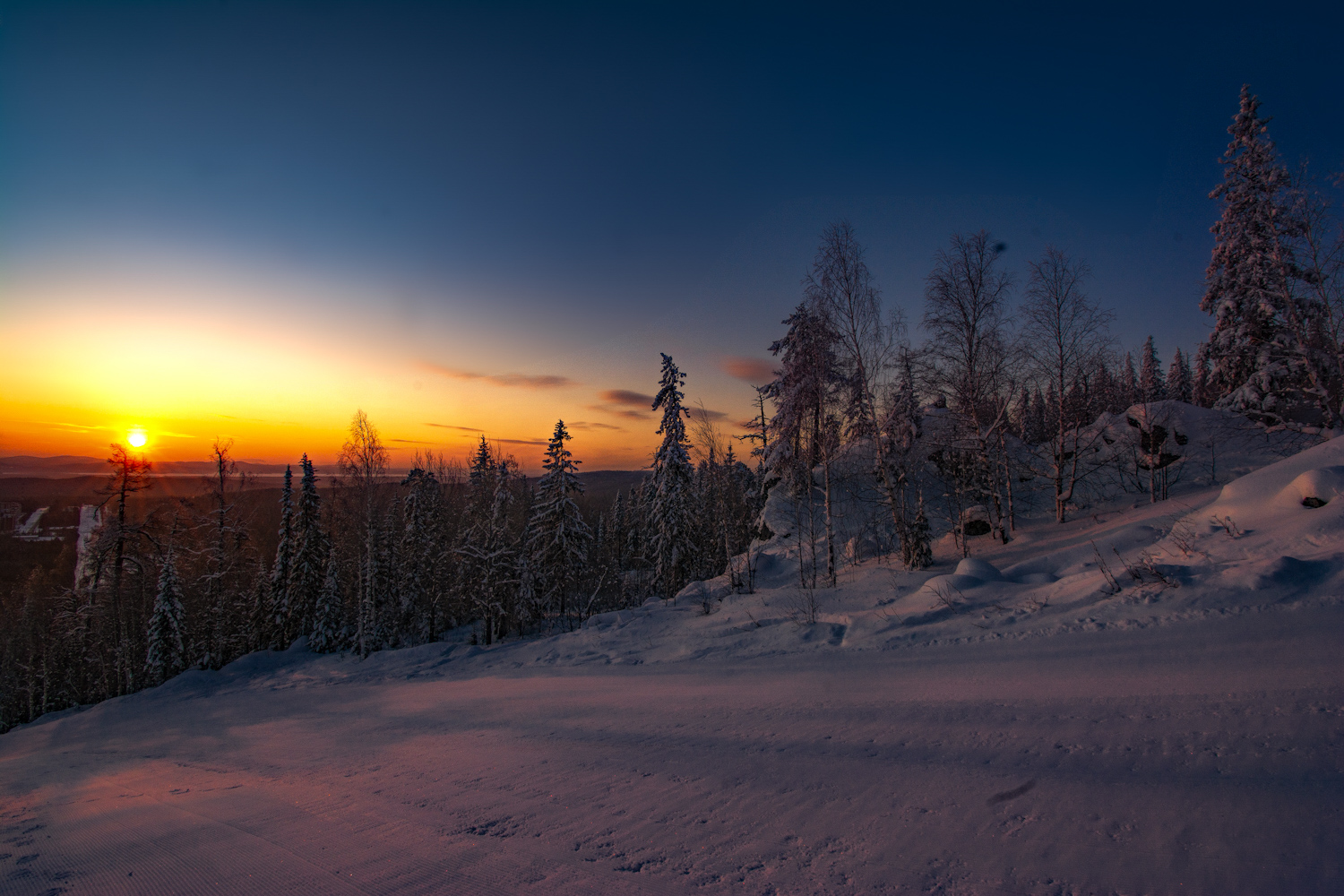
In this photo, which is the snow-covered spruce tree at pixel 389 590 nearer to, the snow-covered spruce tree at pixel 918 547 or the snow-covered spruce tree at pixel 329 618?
the snow-covered spruce tree at pixel 329 618

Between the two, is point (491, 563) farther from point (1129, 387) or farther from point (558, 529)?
point (1129, 387)

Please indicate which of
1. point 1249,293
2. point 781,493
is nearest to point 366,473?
point 781,493

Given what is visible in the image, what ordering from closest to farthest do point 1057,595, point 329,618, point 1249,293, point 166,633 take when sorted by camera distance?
point 1057,595 → point 1249,293 → point 166,633 → point 329,618

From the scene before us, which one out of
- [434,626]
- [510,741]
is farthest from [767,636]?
[434,626]

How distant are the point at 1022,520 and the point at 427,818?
26.7 metres

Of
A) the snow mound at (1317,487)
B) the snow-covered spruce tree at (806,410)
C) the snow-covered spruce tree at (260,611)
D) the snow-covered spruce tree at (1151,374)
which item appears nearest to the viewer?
the snow mound at (1317,487)

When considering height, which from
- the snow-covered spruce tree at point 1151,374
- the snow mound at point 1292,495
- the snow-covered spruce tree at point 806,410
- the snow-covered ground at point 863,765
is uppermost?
the snow-covered spruce tree at point 1151,374

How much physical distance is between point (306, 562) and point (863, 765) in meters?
38.2

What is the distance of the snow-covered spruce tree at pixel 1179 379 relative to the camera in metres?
58.7

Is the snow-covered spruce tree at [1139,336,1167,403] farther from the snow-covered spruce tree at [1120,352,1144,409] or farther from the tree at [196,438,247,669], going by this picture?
the tree at [196,438,247,669]

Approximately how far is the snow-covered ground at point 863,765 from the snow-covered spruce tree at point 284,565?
25195mm

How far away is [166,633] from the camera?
1081 inches

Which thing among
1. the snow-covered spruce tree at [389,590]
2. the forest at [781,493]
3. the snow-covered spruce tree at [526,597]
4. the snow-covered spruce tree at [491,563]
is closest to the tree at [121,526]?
the forest at [781,493]

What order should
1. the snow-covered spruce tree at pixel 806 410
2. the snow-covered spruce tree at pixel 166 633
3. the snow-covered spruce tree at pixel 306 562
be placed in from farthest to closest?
the snow-covered spruce tree at pixel 306 562 → the snow-covered spruce tree at pixel 166 633 → the snow-covered spruce tree at pixel 806 410
